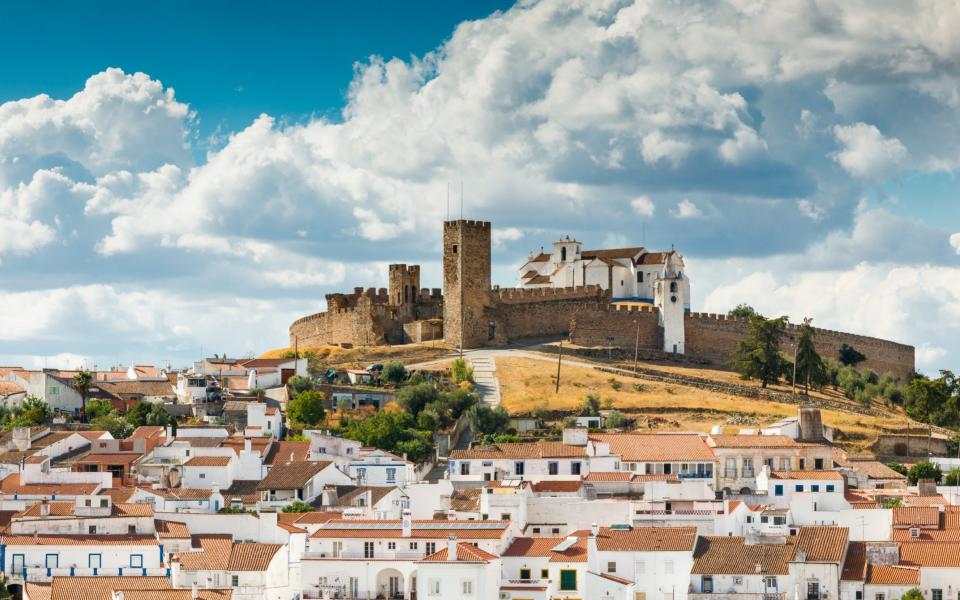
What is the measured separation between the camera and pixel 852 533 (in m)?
54.7

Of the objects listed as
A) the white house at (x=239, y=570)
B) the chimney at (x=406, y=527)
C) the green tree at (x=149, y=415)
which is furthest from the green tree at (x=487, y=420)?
the white house at (x=239, y=570)

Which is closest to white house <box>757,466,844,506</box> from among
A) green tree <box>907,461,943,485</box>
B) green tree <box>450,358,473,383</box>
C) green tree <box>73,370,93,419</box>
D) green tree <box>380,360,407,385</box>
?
green tree <box>907,461,943,485</box>

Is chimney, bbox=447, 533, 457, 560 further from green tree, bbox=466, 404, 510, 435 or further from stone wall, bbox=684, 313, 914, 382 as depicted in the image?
stone wall, bbox=684, 313, 914, 382

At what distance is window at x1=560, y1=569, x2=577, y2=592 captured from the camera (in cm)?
4819

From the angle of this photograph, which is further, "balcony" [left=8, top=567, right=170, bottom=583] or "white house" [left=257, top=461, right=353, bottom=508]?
"white house" [left=257, top=461, right=353, bottom=508]

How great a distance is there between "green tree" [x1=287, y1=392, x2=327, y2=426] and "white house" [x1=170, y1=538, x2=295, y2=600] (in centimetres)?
2491

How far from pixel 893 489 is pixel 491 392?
76.8 feet

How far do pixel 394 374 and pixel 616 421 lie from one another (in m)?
12.1

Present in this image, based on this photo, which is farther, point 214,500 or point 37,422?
point 37,422

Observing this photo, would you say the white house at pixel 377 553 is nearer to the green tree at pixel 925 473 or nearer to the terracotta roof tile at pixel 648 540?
the terracotta roof tile at pixel 648 540

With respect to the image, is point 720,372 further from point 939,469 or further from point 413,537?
point 413,537

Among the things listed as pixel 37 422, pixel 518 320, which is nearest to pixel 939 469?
pixel 518 320

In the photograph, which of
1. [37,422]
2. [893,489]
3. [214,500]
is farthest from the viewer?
[37,422]

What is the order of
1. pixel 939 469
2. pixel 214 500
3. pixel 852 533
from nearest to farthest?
1. pixel 852 533
2. pixel 214 500
3. pixel 939 469
